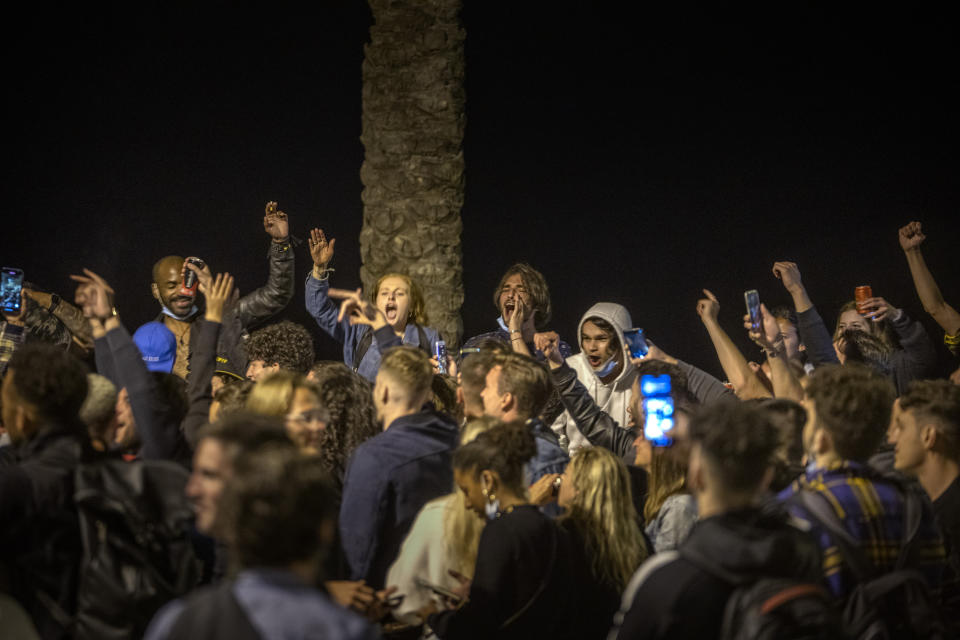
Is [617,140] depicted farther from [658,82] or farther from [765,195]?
[765,195]

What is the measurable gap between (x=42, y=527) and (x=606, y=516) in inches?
75.1

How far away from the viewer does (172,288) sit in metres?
6.37

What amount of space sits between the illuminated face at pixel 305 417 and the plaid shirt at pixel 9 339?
2.54 metres

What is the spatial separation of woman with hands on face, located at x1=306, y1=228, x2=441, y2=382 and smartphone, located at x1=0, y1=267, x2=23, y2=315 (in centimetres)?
173

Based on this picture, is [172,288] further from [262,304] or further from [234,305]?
[262,304]

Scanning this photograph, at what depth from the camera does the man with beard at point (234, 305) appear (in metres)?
6.36

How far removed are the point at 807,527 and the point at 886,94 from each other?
7306 millimetres

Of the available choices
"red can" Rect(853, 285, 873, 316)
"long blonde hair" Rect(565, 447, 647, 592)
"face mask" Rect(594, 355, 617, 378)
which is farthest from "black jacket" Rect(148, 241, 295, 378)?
"red can" Rect(853, 285, 873, 316)

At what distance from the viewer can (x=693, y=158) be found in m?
9.43

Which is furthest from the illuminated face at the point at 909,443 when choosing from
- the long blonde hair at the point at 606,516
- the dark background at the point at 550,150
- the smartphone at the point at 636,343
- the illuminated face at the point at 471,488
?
the dark background at the point at 550,150

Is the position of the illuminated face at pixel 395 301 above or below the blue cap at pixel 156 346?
above

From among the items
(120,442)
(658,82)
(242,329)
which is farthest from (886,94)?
(120,442)

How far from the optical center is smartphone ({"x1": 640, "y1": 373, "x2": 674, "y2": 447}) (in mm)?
4133

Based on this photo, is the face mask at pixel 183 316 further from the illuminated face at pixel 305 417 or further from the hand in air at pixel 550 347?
the illuminated face at pixel 305 417
